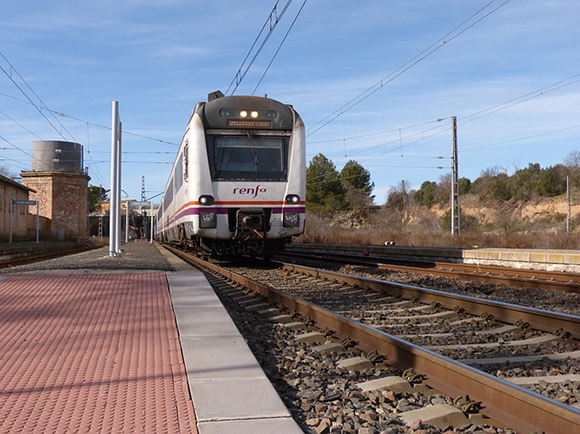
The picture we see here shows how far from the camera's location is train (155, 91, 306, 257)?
12789 mm

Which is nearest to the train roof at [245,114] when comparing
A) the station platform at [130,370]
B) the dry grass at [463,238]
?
the station platform at [130,370]

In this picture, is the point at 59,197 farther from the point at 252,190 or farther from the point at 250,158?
the point at 252,190

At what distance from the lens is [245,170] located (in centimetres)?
1303

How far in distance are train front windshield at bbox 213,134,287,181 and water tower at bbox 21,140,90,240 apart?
44826 mm

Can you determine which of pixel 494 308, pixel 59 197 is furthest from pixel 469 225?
pixel 494 308

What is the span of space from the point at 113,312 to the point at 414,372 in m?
3.68

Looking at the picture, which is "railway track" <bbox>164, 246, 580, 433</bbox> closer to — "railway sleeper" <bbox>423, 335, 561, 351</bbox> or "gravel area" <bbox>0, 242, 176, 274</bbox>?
"railway sleeper" <bbox>423, 335, 561, 351</bbox>

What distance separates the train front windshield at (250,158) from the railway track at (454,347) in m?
4.37

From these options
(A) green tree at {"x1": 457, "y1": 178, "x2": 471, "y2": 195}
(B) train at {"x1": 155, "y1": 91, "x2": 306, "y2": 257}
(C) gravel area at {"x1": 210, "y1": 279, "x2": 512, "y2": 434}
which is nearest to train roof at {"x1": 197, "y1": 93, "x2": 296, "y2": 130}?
(B) train at {"x1": 155, "y1": 91, "x2": 306, "y2": 257}

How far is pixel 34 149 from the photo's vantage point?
182 ft

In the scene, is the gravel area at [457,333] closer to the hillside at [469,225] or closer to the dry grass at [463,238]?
the dry grass at [463,238]

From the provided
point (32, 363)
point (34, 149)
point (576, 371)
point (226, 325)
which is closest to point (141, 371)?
point (32, 363)

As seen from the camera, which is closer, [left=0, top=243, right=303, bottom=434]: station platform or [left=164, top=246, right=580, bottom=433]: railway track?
[left=0, top=243, right=303, bottom=434]: station platform

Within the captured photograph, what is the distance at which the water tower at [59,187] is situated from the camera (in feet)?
176
